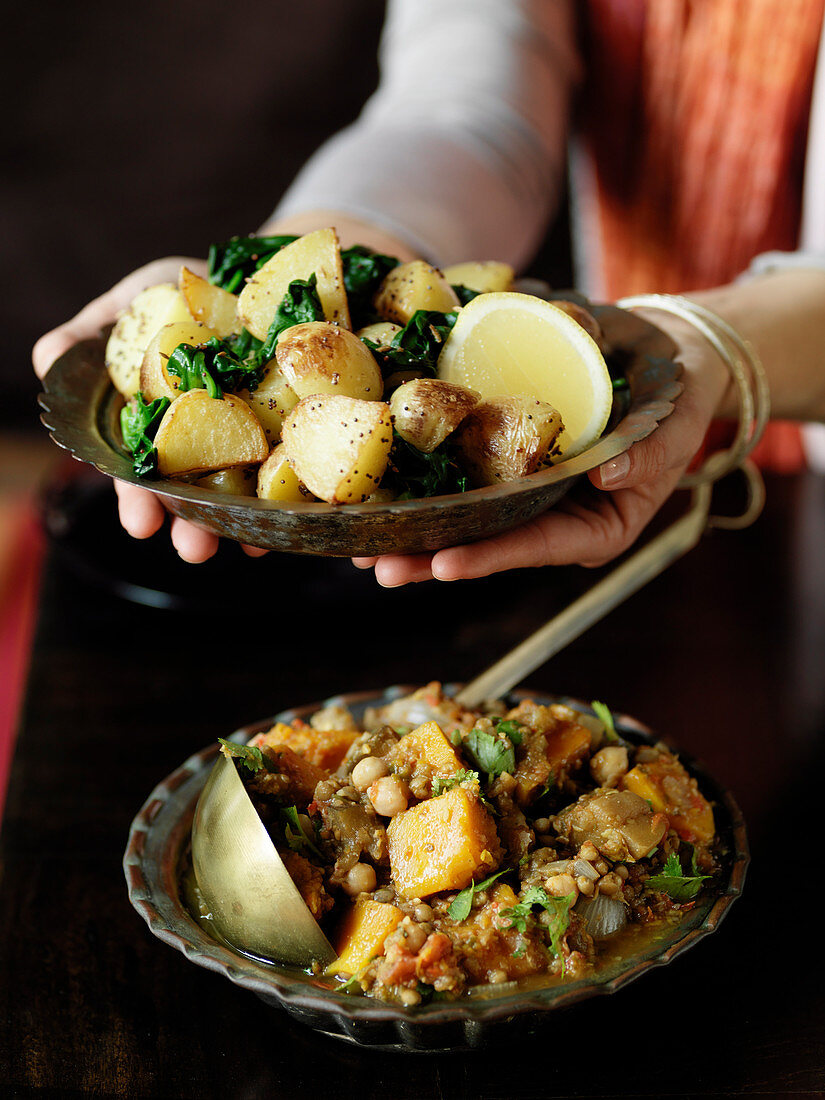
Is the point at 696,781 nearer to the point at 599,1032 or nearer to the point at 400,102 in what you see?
the point at 599,1032

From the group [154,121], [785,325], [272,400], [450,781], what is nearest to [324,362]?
[272,400]

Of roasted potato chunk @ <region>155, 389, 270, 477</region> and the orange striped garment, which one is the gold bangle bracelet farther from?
the orange striped garment

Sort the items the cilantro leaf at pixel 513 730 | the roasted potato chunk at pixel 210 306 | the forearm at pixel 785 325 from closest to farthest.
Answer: the cilantro leaf at pixel 513 730, the roasted potato chunk at pixel 210 306, the forearm at pixel 785 325

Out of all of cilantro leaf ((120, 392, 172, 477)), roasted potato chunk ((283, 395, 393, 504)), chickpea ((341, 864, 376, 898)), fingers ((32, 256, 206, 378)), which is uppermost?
roasted potato chunk ((283, 395, 393, 504))

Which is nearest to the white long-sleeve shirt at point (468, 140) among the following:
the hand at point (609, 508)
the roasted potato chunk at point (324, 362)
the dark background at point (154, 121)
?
the hand at point (609, 508)

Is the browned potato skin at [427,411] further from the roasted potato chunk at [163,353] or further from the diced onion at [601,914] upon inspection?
the diced onion at [601,914]

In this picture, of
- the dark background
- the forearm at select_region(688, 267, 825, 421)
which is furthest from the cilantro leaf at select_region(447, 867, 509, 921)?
the dark background

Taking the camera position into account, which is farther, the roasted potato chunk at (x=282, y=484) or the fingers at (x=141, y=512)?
the fingers at (x=141, y=512)

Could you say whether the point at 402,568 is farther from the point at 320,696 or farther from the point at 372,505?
the point at 320,696
